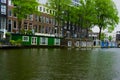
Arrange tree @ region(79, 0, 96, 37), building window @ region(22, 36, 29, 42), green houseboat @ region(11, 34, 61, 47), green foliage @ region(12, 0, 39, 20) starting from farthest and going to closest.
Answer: tree @ region(79, 0, 96, 37) → building window @ region(22, 36, 29, 42) → green houseboat @ region(11, 34, 61, 47) → green foliage @ region(12, 0, 39, 20)

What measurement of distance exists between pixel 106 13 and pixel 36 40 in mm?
29777

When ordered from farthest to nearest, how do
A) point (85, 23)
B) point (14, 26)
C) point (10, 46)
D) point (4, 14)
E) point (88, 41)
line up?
point (88, 41) < point (85, 23) < point (14, 26) < point (4, 14) < point (10, 46)

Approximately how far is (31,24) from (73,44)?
1314 centimetres

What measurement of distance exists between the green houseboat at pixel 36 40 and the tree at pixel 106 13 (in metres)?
19.1

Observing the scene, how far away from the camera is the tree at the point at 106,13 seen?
86.5 meters

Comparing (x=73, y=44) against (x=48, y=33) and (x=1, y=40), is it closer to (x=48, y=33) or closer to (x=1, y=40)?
(x=48, y=33)

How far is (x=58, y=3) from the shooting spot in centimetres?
7256

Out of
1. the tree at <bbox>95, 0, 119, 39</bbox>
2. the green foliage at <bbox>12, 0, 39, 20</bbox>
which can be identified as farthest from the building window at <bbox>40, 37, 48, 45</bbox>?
the tree at <bbox>95, 0, 119, 39</bbox>

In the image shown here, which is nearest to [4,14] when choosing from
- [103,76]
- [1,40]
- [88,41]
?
[1,40]

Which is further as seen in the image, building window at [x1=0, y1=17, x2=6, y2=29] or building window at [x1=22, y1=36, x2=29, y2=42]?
building window at [x1=0, y1=17, x2=6, y2=29]

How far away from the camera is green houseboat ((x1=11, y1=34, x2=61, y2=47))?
197 feet

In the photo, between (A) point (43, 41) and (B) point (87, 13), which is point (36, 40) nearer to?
(A) point (43, 41)

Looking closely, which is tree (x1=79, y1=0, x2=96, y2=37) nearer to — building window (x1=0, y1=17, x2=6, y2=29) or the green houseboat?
the green houseboat

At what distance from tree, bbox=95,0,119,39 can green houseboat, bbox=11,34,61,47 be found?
19.1m
